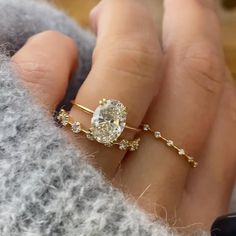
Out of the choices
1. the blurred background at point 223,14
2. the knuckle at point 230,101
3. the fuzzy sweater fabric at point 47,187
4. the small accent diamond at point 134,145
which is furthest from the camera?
the blurred background at point 223,14

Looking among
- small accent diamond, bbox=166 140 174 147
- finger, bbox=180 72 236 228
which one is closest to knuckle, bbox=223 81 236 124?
finger, bbox=180 72 236 228

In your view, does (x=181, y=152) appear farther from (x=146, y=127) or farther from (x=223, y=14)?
(x=223, y=14)

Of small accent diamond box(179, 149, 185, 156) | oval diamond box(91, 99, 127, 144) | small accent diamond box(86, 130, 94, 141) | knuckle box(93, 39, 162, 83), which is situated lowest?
small accent diamond box(179, 149, 185, 156)

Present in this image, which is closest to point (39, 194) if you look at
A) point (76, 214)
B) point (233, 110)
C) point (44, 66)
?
point (76, 214)

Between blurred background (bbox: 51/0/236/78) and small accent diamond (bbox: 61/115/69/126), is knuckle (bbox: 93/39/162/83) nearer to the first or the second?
small accent diamond (bbox: 61/115/69/126)

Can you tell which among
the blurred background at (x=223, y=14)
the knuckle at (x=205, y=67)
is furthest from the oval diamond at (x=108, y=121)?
the blurred background at (x=223, y=14)

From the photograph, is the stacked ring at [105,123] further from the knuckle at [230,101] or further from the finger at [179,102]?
the knuckle at [230,101]

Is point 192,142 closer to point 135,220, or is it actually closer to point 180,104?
point 180,104
